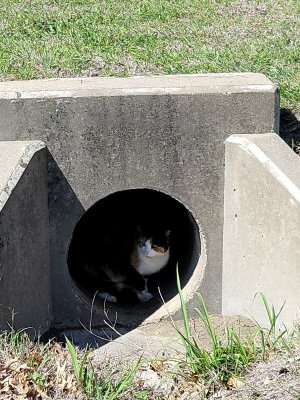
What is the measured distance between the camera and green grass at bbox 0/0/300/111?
8758mm

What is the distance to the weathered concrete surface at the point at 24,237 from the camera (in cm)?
581

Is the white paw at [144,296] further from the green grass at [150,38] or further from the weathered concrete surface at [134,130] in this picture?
the green grass at [150,38]

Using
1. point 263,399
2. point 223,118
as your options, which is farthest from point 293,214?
point 263,399

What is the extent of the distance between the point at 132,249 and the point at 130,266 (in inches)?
6.7

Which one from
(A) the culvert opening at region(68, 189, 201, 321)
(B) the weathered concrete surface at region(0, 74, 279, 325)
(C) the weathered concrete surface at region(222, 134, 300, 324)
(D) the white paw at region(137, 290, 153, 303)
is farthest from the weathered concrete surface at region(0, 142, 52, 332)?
(C) the weathered concrete surface at region(222, 134, 300, 324)

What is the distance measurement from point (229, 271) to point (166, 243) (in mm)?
1131

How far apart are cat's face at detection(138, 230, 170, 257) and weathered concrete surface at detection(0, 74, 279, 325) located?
105cm

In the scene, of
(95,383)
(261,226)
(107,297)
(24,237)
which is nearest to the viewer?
(95,383)

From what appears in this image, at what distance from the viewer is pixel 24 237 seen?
6.25m

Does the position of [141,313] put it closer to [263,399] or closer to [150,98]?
[150,98]

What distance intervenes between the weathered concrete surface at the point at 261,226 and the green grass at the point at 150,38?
1.83 meters

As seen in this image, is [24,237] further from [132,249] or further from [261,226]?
[132,249]

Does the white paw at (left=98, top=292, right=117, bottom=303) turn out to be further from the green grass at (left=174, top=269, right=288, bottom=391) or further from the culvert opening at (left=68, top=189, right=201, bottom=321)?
the green grass at (left=174, top=269, right=288, bottom=391)

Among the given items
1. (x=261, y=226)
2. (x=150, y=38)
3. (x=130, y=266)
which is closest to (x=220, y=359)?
(x=261, y=226)
